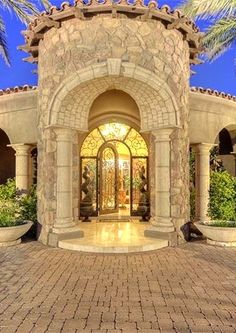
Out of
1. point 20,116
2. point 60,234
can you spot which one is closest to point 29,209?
point 60,234

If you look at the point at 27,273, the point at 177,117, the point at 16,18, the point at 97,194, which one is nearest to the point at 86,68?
the point at 177,117

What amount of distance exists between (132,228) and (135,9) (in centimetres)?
603

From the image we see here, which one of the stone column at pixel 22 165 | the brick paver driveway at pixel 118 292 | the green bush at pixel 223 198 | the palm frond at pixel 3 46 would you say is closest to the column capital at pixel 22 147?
the stone column at pixel 22 165

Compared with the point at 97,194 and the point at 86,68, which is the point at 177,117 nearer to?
the point at 86,68

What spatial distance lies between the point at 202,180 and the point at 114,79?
16.1ft

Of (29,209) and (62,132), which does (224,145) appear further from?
(29,209)

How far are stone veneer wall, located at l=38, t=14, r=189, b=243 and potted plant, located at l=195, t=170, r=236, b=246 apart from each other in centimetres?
68

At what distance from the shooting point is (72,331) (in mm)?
3883

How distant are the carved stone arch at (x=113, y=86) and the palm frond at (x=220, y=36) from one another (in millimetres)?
3018

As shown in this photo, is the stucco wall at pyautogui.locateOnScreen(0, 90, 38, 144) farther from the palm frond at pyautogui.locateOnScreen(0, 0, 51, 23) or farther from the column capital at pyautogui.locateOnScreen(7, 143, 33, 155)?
the palm frond at pyautogui.locateOnScreen(0, 0, 51, 23)

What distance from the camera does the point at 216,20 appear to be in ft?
34.7

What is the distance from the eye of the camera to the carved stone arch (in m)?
8.48

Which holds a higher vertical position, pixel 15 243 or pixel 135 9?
pixel 135 9

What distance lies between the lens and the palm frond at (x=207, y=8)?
8.86m
